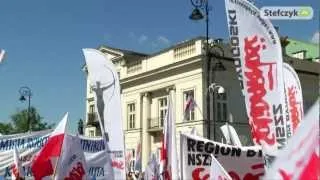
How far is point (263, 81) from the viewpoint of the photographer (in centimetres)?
645

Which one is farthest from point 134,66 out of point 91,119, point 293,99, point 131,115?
point 293,99

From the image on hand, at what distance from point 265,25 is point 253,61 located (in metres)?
0.40

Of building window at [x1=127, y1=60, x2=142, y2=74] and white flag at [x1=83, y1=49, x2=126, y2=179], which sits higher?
building window at [x1=127, y1=60, x2=142, y2=74]

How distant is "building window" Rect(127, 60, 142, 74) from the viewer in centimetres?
4281

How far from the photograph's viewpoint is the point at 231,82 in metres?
37.9

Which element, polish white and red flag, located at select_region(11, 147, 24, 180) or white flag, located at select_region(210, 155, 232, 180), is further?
polish white and red flag, located at select_region(11, 147, 24, 180)

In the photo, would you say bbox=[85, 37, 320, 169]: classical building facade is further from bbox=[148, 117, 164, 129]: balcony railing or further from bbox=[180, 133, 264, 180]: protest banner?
bbox=[180, 133, 264, 180]: protest banner

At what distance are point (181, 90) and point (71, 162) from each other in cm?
2829

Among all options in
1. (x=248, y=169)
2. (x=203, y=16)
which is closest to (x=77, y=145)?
(x=248, y=169)

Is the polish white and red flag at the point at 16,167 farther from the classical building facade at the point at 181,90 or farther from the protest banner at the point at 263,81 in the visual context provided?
the classical building facade at the point at 181,90

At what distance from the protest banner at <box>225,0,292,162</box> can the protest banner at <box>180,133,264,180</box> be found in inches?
94.5

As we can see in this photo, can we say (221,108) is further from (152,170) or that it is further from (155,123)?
(152,170)

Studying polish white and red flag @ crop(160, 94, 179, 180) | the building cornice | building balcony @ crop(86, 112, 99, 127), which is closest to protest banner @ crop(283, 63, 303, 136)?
polish white and red flag @ crop(160, 94, 179, 180)

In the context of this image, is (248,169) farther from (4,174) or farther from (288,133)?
(4,174)
